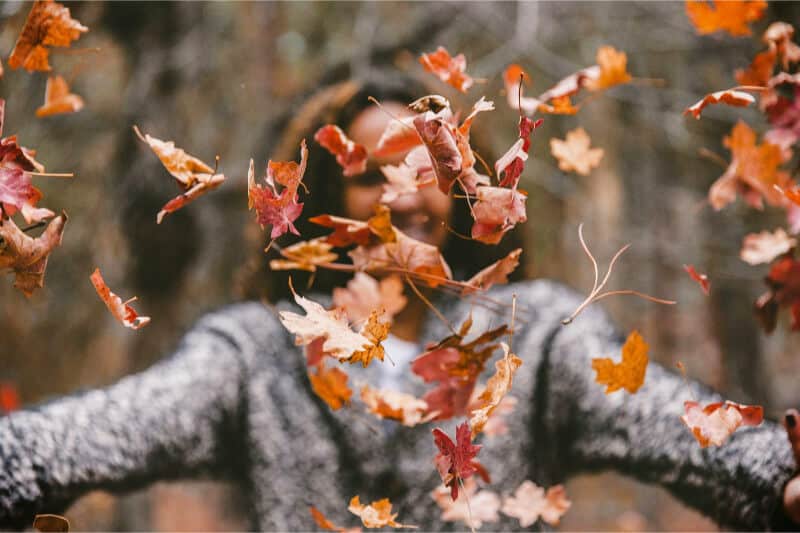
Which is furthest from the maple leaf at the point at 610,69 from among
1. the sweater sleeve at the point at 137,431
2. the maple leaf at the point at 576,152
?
the sweater sleeve at the point at 137,431

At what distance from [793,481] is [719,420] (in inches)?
2.2

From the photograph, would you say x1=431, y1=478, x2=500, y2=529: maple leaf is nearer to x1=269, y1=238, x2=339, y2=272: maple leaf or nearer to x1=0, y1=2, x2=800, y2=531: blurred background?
x1=269, y1=238, x2=339, y2=272: maple leaf

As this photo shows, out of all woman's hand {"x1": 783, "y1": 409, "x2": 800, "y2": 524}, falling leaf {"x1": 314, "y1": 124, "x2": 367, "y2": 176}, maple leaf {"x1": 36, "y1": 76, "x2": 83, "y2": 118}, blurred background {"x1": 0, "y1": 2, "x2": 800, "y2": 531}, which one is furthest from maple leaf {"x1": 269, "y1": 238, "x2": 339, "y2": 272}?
blurred background {"x1": 0, "y1": 2, "x2": 800, "y2": 531}

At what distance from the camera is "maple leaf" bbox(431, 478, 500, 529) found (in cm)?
55

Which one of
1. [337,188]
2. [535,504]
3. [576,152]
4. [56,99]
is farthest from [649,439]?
[56,99]

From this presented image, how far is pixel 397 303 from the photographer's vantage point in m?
0.50

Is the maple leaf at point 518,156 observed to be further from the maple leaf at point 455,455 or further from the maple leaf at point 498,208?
the maple leaf at point 455,455

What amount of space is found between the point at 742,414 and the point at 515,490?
23 centimetres

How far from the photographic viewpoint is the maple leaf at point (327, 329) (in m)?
0.31

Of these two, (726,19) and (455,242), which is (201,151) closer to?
(455,242)

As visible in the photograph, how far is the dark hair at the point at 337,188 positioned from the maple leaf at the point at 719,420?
23 centimetres

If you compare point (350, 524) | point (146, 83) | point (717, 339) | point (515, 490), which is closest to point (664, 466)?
point (515, 490)

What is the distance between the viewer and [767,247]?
51 centimetres

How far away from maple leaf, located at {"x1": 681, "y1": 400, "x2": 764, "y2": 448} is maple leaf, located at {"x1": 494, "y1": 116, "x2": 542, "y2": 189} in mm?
A: 160
